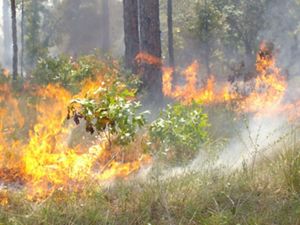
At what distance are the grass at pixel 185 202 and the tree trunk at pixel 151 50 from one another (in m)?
6.05

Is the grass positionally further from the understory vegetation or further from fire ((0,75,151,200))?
fire ((0,75,151,200))

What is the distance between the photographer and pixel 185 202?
3.84 metres

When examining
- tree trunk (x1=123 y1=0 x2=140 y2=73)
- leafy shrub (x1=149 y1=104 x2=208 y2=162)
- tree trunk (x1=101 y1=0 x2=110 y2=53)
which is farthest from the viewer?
tree trunk (x1=101 y1=0 x2=110 y2=53)

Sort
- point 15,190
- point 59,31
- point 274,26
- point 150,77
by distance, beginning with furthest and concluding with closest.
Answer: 1. point 59,31
2. point 274,26
3. point 150,77
4. point 15,190

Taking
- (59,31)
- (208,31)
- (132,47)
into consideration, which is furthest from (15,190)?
(59,31)

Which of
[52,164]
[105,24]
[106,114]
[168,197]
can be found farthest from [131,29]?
[105,24]

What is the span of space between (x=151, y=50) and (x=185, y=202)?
6.83 m

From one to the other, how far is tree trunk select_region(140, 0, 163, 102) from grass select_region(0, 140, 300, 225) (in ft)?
19.8

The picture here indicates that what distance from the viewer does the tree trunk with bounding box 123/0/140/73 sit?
12.6 m

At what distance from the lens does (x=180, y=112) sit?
20.2ft

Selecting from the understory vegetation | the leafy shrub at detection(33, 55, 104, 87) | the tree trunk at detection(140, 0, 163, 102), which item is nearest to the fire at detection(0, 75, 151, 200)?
the understory vegetation

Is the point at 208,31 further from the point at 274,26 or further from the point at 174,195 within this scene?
the point at 174,195

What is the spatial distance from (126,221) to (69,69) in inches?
293

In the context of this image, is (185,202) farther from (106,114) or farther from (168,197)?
(106,114)
